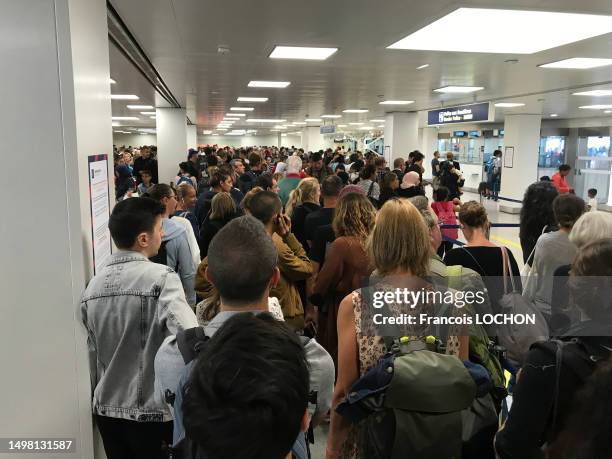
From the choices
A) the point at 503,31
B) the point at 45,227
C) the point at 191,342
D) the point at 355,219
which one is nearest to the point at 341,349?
the point at 191,342

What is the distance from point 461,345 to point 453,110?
40.0 feet

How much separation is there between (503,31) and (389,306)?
448 cm

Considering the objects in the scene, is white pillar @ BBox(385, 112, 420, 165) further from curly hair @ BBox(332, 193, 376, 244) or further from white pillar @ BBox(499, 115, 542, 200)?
curly hair @ BBox(332, 193, 376, 244)

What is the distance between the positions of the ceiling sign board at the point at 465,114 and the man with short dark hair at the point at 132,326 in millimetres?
11260

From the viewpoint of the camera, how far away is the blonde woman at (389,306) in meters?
2.20

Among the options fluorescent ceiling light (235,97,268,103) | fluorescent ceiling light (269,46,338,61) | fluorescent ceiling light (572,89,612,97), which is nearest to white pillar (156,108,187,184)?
fluorescent ceiling light (235,97,268,103)

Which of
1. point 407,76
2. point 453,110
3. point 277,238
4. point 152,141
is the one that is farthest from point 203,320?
point 152,141

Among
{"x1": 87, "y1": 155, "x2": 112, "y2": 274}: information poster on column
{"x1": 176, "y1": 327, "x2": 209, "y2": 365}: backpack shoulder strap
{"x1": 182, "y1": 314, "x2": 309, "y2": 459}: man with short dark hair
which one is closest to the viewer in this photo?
{"x1": 182, "y1": 314, "x2": 309, "y2": 459}: man with short dark hair

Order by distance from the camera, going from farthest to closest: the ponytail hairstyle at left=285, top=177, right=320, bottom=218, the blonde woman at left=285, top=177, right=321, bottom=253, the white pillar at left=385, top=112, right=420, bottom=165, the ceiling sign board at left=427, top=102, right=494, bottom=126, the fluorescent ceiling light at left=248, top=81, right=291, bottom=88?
the white pillar at left=385, top=112, right=420, bottom=165
the ceiling sign board at left=427, top=102, right=494, bottom=126
the fluorescent ceiling light at left=248, top=81, right=291, bottom=88
the ponytail hairstyle at left=285, top=177, right=320, bottom=218
the blonde woman at left=285, top=177, right=321, bottom=253

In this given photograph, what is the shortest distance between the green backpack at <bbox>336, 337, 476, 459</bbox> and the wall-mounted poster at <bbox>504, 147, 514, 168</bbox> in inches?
756

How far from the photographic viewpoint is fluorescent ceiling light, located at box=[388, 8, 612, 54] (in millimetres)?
4762

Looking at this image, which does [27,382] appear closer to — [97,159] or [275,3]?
[97,159]

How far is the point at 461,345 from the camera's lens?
2287 mm

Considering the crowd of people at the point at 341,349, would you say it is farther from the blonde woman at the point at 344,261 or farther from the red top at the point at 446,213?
the red top at the point at 446,213
